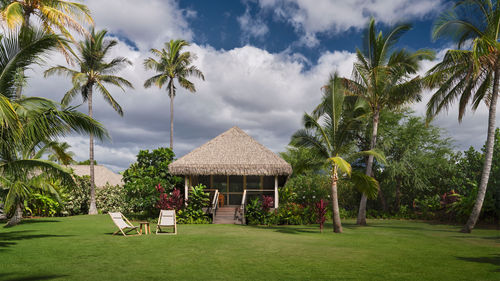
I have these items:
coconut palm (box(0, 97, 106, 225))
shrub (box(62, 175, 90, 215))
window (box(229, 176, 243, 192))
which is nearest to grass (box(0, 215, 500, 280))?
coconut palm (box(0, 97, 106, 225))

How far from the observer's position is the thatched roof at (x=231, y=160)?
16281mm

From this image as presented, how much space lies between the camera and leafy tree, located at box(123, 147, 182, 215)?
16.6 meters

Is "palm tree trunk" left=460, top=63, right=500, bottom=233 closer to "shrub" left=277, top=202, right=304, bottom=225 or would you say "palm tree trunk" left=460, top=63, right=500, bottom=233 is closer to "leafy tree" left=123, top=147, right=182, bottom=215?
"shrub" left=277, top=202, right=304, bottom=225

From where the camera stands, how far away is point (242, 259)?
668 centimetres

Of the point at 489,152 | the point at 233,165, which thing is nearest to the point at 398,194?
the point at 489,152

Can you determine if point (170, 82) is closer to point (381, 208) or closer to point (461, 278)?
point (381, 208)

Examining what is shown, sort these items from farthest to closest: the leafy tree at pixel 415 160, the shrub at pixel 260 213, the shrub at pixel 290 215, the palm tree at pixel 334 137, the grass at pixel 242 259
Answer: the leafy tree at pixel 415 160
the shrub at pixel 290 215
the shrub at pixel 260 213
the palm tree at pixel 334 137
the grass at pixel 242 259

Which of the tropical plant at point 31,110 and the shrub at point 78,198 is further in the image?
the shrub at point 78,198

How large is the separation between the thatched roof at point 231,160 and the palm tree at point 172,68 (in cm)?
1120

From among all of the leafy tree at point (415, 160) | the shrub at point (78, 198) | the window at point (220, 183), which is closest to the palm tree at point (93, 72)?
the shrub at point (78, 198)

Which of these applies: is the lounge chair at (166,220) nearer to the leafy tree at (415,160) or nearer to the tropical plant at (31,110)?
the tropical plant at (31,110)

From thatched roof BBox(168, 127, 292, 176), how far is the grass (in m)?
6.63

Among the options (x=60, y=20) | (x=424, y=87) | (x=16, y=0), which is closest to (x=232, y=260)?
(x=60, y=20)

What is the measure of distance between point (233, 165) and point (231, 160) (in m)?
0.41
